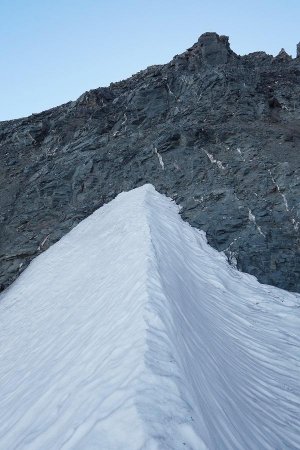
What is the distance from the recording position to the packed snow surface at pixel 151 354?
10.1ft

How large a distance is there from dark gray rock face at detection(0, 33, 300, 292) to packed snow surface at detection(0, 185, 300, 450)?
75.4 inches

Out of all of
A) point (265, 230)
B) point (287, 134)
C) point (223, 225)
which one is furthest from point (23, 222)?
point (287, 134)

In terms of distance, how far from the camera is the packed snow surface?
10.1ft

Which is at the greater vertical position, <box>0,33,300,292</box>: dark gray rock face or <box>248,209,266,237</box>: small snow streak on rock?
<box>0,33,300,292</box>: dark gray rock face

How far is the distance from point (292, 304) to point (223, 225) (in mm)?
3731

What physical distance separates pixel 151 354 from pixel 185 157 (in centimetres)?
1301

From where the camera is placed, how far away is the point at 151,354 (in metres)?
3.76

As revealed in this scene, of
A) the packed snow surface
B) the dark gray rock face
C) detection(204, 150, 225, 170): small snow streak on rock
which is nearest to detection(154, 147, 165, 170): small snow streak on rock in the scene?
the dark gray rock face

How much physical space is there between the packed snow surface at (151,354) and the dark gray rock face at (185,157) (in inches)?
75.4

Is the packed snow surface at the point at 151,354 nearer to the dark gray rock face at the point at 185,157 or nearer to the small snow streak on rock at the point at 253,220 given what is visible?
the small snow streak on rock at the point at 253,220

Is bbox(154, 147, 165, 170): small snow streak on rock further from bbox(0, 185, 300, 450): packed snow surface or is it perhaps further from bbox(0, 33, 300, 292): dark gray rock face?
bbox(0, 185, 300, 450): packed snow surface

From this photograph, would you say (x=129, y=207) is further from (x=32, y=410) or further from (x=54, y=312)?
(x=32, y=410)

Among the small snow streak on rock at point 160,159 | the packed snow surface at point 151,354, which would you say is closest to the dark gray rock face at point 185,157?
the small snow streak on rock at point 160,159

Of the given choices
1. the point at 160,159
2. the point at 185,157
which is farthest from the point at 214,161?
the point at 160,159
